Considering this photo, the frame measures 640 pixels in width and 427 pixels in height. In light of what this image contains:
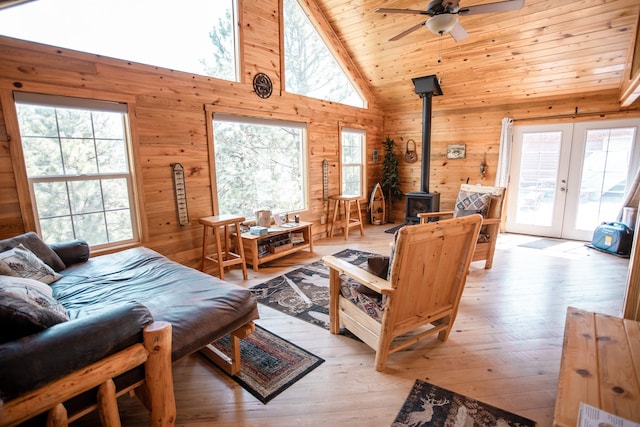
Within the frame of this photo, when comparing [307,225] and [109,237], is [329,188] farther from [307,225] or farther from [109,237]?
[109,237]

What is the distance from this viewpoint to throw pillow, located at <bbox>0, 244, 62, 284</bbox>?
1.81 meters

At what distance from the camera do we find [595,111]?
4.50 metres

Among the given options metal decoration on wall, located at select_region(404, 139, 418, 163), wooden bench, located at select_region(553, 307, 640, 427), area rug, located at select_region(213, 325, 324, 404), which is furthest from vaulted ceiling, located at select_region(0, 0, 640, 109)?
area rug, located at select_region(213, 325, 324, 404)

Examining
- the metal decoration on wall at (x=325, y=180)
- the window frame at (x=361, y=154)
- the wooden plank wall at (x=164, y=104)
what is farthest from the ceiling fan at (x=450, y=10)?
the window frame at (x=361, y=154)

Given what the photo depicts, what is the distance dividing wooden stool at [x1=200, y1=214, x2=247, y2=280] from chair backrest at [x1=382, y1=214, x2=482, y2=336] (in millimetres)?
2072

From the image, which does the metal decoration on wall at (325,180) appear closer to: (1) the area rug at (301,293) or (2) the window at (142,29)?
(1) the area rug at (301,293)

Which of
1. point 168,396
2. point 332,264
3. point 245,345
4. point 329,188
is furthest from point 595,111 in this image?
point 168,396

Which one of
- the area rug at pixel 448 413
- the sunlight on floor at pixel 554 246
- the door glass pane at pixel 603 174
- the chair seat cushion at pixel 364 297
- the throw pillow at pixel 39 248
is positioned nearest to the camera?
the area rug at pixel 448 413

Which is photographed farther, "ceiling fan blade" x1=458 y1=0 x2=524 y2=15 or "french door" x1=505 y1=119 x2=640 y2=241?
"french door" x1=505 y1=119 x2=640 y2=241

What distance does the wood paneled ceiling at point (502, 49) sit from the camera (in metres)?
3.56

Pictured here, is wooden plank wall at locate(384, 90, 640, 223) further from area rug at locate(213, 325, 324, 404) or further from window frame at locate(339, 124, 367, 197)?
area rug at locate(213, 325, 324, 404)

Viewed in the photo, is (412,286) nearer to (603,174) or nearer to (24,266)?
(24,266)

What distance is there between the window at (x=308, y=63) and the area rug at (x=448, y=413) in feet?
13.6

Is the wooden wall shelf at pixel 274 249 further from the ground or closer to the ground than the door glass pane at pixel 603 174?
closer to the ground
